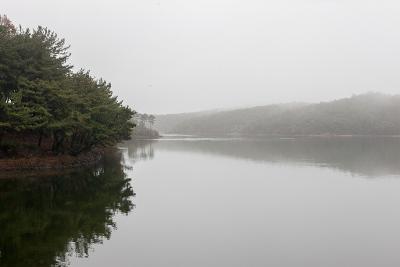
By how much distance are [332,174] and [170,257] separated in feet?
90.2

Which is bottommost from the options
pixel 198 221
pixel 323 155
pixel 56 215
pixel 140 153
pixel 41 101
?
pixel 198 221

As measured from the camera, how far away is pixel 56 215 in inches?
808

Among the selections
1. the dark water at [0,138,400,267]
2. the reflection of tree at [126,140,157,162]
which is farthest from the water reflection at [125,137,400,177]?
the dark water at [0,138,400,267]

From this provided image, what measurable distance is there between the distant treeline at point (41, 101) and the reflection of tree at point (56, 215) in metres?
6.68

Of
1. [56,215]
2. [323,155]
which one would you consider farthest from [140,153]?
[56,215]

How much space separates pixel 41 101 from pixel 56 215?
1958 cm

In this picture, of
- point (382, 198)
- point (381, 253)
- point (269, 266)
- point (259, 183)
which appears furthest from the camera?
point (259, 183)

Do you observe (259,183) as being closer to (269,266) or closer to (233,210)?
(233,210)

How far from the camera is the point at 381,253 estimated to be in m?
15.4

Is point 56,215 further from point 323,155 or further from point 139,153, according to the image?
point 323,155

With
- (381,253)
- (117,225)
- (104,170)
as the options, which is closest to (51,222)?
(117,225)

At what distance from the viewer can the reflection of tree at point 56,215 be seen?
48.7 feet

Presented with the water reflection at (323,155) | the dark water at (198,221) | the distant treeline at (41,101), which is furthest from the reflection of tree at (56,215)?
the water reflection at (323,155)

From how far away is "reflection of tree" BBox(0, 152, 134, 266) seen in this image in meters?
14.8
